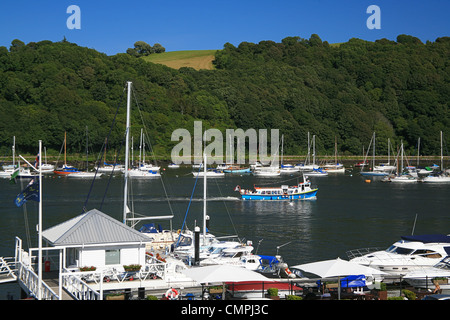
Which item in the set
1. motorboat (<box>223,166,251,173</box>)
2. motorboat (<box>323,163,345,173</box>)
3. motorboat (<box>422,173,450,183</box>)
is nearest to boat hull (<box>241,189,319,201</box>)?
motorboat (<box>422,173,450,183</box>)

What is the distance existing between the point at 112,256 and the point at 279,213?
41.7 m

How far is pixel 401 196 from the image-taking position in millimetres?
85375

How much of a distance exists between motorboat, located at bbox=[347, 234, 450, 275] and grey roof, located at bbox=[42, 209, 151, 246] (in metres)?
14.1

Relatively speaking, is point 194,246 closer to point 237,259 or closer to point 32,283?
point 237,259

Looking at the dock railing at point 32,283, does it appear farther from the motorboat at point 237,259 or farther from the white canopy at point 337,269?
the white canopy at point 337,269

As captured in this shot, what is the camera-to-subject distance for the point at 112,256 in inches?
986

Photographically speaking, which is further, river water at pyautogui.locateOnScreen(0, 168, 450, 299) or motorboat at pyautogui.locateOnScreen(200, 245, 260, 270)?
river water at pyautogui.locateOnScreen(0, 168, 450, 299)

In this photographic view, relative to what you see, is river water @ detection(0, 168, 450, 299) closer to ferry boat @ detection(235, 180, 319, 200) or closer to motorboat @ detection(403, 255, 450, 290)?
ferry boat @ detection(235, 180, 319, 200)

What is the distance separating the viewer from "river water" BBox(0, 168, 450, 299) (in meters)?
47.0

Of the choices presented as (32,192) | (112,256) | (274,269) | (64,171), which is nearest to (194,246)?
(274,269)

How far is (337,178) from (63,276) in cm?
9960

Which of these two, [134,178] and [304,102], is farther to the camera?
[304,102]
